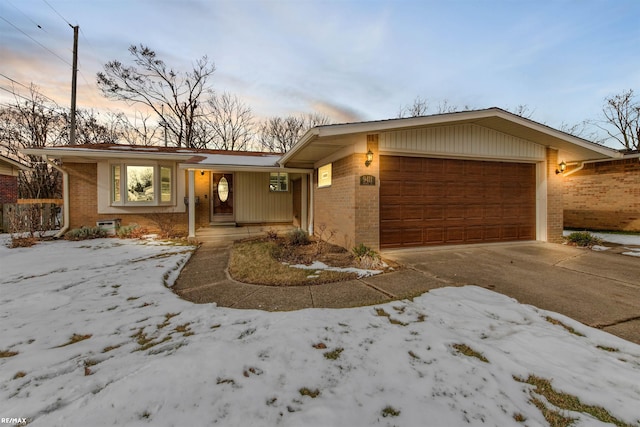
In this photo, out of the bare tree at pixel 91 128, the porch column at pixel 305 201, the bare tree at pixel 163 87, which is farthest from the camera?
the bare tree at pixel 91 128

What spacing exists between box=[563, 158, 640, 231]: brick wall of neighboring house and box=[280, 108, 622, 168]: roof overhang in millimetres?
3281

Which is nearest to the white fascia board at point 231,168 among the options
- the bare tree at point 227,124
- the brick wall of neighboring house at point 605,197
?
the brick wall of neighboring house at point 605,197

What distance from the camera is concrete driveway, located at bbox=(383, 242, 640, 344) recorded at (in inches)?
112

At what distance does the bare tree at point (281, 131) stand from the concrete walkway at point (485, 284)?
17013 mm

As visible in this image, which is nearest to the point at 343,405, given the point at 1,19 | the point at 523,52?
the point at 523,52

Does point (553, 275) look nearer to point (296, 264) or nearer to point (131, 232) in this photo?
point (296, 264)

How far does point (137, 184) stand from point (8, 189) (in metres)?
6.82

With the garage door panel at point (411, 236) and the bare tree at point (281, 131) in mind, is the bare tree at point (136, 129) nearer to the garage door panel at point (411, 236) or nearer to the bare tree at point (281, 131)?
the bare tree at point (281, 131)

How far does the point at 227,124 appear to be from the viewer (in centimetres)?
2000

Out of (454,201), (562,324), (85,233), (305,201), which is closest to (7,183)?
(85,233)

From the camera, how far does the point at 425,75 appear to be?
1051cm

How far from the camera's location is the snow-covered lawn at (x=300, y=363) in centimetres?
143

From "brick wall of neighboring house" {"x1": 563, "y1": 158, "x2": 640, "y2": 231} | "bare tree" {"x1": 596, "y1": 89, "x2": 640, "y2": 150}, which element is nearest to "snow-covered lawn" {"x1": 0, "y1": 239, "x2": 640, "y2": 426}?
"brick wall of neighboring house" {"x1": 563, "y1": 158, "x2": 640, "y2": 231}

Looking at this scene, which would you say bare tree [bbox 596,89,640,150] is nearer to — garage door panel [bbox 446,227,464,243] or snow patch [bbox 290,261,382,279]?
garage door panel [bbox 446,227,464,243]
